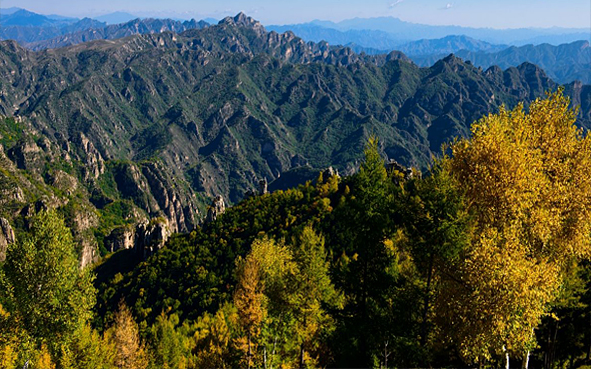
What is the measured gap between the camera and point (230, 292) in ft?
322

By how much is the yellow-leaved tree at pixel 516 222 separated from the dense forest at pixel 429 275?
0.28 ft

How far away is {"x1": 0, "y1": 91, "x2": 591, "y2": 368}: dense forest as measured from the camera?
892 inches

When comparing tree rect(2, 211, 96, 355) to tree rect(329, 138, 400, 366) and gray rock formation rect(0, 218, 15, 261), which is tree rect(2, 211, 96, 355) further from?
gray rock formation rect(0, 218, 15, 261)

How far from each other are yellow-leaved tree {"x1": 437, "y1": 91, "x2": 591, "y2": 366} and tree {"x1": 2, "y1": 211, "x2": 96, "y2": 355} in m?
28.1

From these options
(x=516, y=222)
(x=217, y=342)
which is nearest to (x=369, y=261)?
(x=516, y=222)

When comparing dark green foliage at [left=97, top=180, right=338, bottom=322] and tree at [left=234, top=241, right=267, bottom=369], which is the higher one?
tree at [left=234, top=241, right=267, bottom=369]

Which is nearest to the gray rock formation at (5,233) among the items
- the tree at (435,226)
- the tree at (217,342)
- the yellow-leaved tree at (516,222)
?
the tree at (217,342)

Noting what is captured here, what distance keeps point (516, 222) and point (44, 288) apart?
34.1 meters

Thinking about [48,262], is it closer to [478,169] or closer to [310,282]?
[310,282]

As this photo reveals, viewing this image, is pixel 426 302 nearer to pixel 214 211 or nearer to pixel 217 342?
pixel 217 342

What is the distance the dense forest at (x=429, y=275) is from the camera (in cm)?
2266

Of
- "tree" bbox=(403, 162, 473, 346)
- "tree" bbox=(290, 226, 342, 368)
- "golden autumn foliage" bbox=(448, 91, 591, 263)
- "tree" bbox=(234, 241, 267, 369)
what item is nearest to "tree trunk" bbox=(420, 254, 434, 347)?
"tree" bbox=(403, 162, 473, 346)

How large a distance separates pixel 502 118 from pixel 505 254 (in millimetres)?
11419

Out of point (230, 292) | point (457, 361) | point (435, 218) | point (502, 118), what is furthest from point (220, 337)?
point (502, 118)
